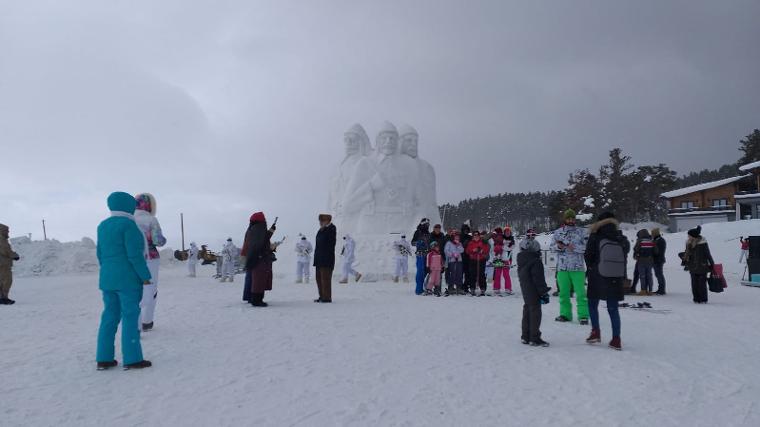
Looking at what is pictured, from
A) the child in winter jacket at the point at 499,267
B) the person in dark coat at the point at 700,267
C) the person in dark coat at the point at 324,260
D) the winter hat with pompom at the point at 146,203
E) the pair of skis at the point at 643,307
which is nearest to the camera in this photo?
the winter hat with pompom at the point at 146,203

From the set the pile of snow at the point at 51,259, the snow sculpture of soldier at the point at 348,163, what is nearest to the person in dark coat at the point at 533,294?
the snow sculpture of soldier at the point at 348,163

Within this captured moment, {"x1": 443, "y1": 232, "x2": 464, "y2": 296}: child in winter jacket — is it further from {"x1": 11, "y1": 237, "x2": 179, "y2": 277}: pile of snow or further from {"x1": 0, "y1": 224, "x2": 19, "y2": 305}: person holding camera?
{"x1": 11, "y1": 237, "x2": 179, "y2": 277}: pile of snow

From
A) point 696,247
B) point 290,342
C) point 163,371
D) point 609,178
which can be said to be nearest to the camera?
point 163,371

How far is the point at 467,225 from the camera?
1205cm

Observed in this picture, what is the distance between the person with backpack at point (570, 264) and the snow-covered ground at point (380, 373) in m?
0.30

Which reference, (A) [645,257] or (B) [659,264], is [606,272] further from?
(B) [659,264]

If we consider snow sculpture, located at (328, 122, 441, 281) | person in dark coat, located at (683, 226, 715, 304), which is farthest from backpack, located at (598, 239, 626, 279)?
snow sculpture, located at (328, 122, 441, 281)

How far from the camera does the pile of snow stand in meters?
23.4

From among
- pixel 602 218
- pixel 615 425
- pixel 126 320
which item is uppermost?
pixel 602 218

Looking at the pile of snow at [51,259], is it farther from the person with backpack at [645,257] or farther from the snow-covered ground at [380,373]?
the person with backpack at [645,257]

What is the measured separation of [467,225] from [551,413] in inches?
335

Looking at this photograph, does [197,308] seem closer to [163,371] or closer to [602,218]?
[163,371]

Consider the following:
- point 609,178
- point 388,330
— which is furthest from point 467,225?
point 609,178

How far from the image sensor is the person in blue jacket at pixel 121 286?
4770mm
